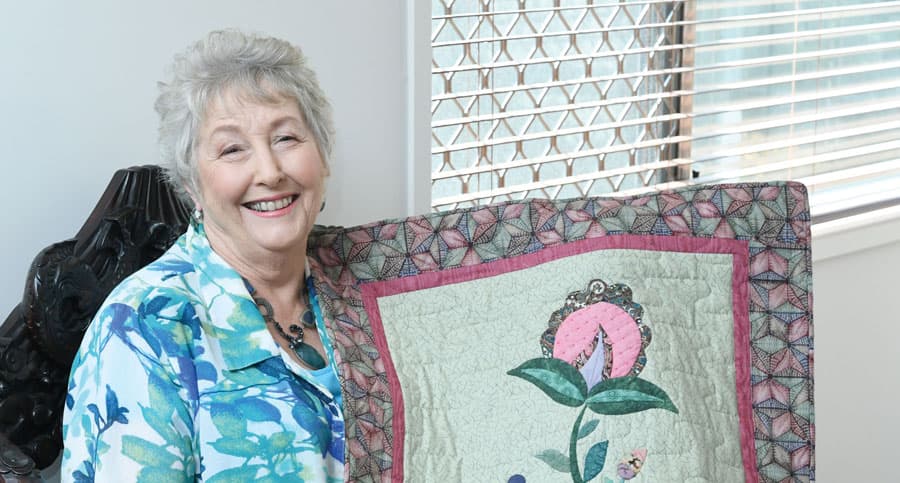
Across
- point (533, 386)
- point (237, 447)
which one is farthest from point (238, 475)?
point (533, 386)

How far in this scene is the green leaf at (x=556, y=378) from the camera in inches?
66.8

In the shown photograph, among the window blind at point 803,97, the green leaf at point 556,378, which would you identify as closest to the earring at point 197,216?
the green leaf at point 556,378

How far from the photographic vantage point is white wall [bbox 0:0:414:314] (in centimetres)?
173

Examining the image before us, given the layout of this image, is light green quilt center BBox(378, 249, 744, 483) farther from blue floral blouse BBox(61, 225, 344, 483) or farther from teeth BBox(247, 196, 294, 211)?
teeth BBox(247, 196, 294, 211)

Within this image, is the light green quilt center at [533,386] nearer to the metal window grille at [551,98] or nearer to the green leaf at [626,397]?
the green leaf at [626,397]

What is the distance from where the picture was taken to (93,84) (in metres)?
1.80

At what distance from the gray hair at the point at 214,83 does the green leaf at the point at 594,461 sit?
25.3 inches

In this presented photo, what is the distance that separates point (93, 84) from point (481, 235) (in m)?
0.67

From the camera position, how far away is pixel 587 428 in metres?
1.68

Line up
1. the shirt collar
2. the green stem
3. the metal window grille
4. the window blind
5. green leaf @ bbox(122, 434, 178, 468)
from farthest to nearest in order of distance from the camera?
the window blind → the metal window grille → the green stem → the shirt collar → green leaf @ bbox(122, 434, 178, 468)

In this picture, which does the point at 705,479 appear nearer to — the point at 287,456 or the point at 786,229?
the point at 786,229

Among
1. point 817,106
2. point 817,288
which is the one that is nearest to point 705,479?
point 817,288

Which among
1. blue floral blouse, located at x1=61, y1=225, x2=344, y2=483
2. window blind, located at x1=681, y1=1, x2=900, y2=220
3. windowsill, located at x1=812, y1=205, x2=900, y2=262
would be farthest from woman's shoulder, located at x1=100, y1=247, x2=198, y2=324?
windowsill, located at x1=812, y1=205, x2=900, y2=262

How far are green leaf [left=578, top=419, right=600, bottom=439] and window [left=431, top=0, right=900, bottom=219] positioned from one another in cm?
81
